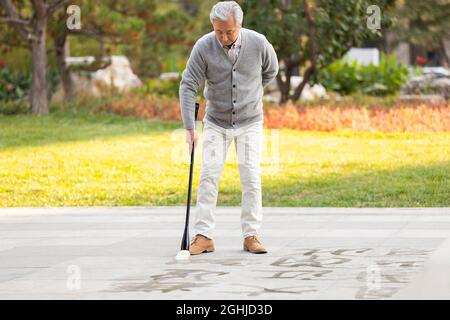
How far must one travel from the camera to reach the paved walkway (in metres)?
6.80

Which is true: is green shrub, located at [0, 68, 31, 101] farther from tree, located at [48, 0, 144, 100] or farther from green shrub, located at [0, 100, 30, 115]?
green shrub, located at [0, 100, 30, 115]

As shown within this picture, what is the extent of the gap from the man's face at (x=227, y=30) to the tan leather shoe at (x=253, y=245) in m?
1.43

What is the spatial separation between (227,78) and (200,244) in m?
1.23

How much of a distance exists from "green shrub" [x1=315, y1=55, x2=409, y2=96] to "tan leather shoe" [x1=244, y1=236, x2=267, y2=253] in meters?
17.6

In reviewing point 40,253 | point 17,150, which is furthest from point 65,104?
point 40,253

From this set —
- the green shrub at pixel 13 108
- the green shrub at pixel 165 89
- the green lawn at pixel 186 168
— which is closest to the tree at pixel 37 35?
the green shrub at pixel 13 108

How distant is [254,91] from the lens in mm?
8508

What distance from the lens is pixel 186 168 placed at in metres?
14.7

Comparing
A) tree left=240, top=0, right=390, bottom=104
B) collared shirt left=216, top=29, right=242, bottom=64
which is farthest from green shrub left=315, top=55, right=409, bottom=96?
collared shirt left=216, top=29, right=242, bottom=64

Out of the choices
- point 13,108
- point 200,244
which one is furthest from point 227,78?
point 13,108

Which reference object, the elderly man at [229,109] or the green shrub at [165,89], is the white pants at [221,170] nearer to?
the elderly man at [229,109]

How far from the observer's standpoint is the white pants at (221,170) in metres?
8.52

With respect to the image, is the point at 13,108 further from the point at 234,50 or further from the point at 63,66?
the point at 234,50
